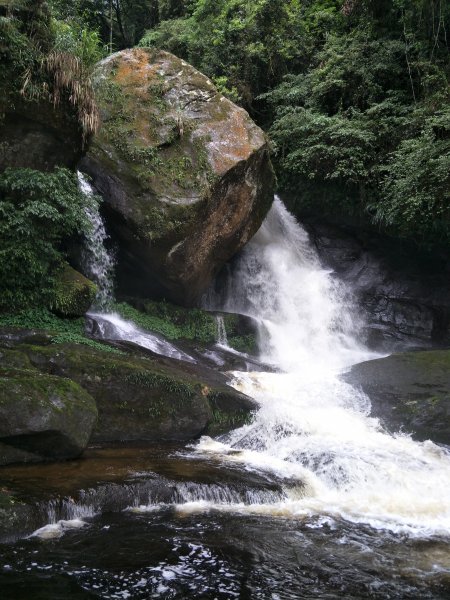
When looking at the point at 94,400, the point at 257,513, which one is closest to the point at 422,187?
the point at 94,400

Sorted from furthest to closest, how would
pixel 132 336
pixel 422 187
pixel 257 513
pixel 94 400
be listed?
pixel 422 187, pixel 132 336, pixel 94 400, pixel 257 513

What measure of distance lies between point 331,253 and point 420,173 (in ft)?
14.0

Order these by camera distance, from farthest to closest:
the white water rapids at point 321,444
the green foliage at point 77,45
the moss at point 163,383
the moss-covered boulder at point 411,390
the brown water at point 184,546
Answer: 1. the green foliage at point 77,45
2. the moss-covered boulder at point 411,390
3. the moss at point 163,383
4. the white water rapids at point 321,444
5. the brown water at point 184,546

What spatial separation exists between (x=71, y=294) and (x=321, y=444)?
477 centimetres

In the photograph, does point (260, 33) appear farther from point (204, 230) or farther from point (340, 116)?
point (204, 230)

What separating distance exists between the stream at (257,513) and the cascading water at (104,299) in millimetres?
Result: 1757

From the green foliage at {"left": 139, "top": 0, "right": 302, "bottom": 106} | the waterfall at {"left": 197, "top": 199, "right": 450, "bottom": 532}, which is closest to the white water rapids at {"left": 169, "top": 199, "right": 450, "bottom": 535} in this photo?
the waterfall at {"left": 197, "top": 199, "right": 450, "bottom": 532}

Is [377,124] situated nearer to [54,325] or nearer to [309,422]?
[309,422]

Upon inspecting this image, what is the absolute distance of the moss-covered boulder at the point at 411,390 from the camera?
27.5 ft

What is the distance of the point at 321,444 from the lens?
721cm

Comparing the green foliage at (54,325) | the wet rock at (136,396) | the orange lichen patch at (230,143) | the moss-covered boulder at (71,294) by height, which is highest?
the orange lichen patch at (230,143)

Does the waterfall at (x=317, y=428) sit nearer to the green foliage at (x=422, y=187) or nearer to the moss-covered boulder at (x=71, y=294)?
the green foliage at (x=422, y=187)

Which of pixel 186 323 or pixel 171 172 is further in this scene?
pixel 186 323

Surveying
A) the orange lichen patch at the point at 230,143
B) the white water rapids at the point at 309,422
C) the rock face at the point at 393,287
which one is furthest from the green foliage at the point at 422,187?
the orange lichen patch at the point at 230,143
